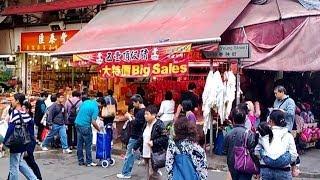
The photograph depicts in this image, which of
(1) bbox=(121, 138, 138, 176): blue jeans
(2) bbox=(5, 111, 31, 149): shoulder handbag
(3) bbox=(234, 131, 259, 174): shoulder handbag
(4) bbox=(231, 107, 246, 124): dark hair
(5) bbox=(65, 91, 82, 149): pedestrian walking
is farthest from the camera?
(5) bbox=(65, 91, 82, 149): pedestrian walking

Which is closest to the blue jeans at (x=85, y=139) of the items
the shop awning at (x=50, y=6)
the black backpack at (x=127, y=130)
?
the black backpack at (x=127, y=130)

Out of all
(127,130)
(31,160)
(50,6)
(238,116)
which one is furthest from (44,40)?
(238,116)

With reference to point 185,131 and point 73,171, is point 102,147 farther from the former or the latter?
point 185,131

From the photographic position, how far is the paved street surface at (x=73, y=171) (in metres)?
10.1

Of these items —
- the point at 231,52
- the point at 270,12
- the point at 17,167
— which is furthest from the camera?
the point at 270,12

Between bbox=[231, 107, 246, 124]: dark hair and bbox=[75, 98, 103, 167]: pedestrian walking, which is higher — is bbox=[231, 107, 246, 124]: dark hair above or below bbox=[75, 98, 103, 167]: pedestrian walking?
above

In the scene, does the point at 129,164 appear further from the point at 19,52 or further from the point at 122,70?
the point at 19,52

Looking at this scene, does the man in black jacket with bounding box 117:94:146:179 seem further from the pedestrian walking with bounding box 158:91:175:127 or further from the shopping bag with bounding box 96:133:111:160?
the pedestrian walking with bounding box 158:91:175:127

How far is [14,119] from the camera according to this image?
8.24 m

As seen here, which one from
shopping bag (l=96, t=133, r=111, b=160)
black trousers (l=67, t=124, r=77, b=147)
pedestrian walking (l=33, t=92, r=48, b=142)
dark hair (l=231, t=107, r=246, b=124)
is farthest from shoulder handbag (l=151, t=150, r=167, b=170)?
pedestrian walking (l=33, t=92, r=48, b=142)

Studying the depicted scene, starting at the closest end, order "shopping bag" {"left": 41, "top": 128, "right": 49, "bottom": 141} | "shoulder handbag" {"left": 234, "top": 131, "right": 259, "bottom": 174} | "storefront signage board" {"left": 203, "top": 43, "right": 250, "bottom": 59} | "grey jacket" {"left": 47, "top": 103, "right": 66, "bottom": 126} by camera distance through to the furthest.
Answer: "shoulder handbag" {"left": 234, "top": 131, "right": 259, "bottom": 174} → "storefront signage board" {"left": 203, "top": 43, "right": 250, "bottom": 59} → "grey jacket" {"left": 47, "top": 103, "right": 66, "bottom": 126} → "shopping bag" {"left": 41, "top": 128, "right": 49, "bottom": 141}

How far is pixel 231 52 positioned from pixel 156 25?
12.2 feet

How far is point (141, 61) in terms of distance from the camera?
1282 centimetres

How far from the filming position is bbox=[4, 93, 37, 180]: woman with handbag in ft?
26.9
